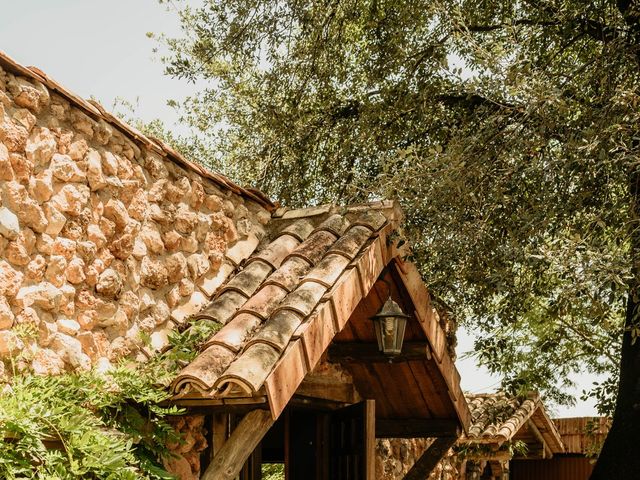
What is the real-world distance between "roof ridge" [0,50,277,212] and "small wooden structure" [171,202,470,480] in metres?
0.51

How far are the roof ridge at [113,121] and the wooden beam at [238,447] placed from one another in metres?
1.95

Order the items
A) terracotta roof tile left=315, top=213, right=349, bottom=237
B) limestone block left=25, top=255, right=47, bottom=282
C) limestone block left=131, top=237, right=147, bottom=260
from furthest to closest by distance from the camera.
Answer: terracotta roof tile left=315, top=213, right=349, bottom=237, limestone block left=131, top=237, right=147, bottom=260, limestone block left=25, top=255, right=47, bottom=282

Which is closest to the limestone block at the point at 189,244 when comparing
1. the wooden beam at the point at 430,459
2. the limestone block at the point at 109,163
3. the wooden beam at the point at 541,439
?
the limestone block at the point at 109,163

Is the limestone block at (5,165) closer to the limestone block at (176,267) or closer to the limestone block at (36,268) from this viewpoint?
the limestone block at (36,268)

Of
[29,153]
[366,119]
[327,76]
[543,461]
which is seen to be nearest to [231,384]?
[29,153]

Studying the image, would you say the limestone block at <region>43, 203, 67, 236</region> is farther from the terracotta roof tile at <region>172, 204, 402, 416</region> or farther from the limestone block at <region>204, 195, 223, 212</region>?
the limestone block at <region>204, 195, 223, 212</region>

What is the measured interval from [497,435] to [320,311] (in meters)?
7.00

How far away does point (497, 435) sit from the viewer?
1184cm

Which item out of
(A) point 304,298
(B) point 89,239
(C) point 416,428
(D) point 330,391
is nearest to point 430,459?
(C) point 416,428

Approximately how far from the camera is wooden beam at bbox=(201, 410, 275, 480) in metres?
5.17

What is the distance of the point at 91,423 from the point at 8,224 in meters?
1.13

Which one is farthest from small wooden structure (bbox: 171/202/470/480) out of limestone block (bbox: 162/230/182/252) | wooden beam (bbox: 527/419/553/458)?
wooden beam (bbox: 527/419/553/458)

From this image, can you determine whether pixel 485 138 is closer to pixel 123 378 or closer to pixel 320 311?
pixel 320 311

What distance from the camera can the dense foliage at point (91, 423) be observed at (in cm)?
417
